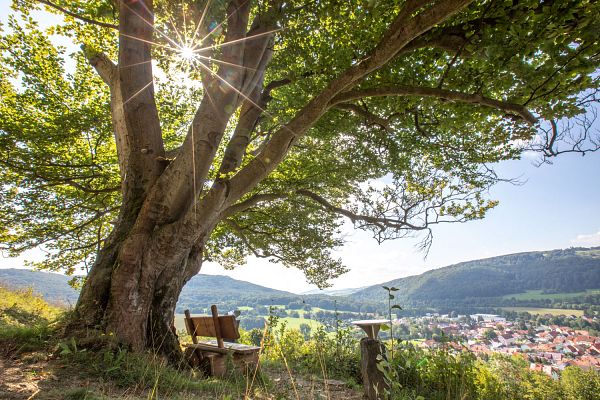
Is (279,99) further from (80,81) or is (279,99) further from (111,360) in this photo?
(111,360)

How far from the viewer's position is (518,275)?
4866 centimetres

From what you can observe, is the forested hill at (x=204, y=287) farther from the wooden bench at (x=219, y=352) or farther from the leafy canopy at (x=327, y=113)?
the wooden bench at (x=219, y=352)

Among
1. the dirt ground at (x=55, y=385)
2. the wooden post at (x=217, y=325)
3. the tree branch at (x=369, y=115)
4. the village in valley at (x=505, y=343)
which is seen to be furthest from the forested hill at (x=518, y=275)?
the dirt ground at (x=55, y=385)

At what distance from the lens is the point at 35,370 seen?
3.54 m

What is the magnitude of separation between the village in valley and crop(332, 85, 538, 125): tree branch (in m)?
3.49

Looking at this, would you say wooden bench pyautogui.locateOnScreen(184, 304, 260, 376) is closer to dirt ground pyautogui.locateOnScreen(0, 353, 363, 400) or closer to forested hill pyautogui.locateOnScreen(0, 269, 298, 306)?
dirt ground pyautogui.locateOnScreen(0, 353, 363, 400)

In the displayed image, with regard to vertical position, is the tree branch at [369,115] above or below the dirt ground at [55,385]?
above

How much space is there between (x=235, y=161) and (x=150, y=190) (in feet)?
5.31

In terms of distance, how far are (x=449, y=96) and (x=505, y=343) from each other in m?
8.07

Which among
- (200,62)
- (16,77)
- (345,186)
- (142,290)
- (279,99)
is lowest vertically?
(142,290)

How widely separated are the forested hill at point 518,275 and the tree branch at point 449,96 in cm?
3207

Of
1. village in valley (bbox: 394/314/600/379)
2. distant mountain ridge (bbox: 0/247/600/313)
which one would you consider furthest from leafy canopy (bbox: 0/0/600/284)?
distant mountain ridge (bbox: 0/247/600/313)

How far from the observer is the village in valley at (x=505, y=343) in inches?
225

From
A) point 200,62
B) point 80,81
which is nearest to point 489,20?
point 200,62
